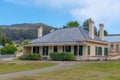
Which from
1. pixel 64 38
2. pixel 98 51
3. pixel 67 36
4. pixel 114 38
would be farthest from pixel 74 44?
pixel 114 38

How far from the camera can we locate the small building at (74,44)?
40594 millimetres

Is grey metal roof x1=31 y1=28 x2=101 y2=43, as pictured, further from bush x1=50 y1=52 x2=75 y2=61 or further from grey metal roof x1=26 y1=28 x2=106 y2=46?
bush x1=50 y1=52 x2=75 y2=61

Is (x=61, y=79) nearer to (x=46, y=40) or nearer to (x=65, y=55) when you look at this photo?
(x=65, y=55)

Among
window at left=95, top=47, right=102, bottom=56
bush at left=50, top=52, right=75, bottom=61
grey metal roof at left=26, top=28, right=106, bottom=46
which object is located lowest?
bush at left=50, top=52, right=75, bottom=61

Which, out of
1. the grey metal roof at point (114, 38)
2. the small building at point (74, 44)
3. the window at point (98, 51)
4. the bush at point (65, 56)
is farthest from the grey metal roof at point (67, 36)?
the grey metal roof at point (114, 38)

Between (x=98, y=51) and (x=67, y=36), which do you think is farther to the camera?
(x=98, y=51)

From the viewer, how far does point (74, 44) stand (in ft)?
132

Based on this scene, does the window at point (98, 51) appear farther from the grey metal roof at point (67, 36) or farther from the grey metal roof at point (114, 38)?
the grey metal roof at point (114, 38)

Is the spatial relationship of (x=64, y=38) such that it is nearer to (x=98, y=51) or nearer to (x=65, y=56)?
(x=65, y=56)

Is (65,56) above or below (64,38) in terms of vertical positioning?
below

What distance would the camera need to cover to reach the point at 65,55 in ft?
125

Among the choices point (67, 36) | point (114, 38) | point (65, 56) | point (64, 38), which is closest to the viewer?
point (65, 56)

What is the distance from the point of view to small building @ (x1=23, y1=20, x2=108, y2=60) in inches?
1598

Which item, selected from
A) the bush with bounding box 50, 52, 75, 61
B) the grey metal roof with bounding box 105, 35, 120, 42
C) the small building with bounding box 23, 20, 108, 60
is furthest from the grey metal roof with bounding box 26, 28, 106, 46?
the grey metal roof with bounding box 105, 35, 120, 42
